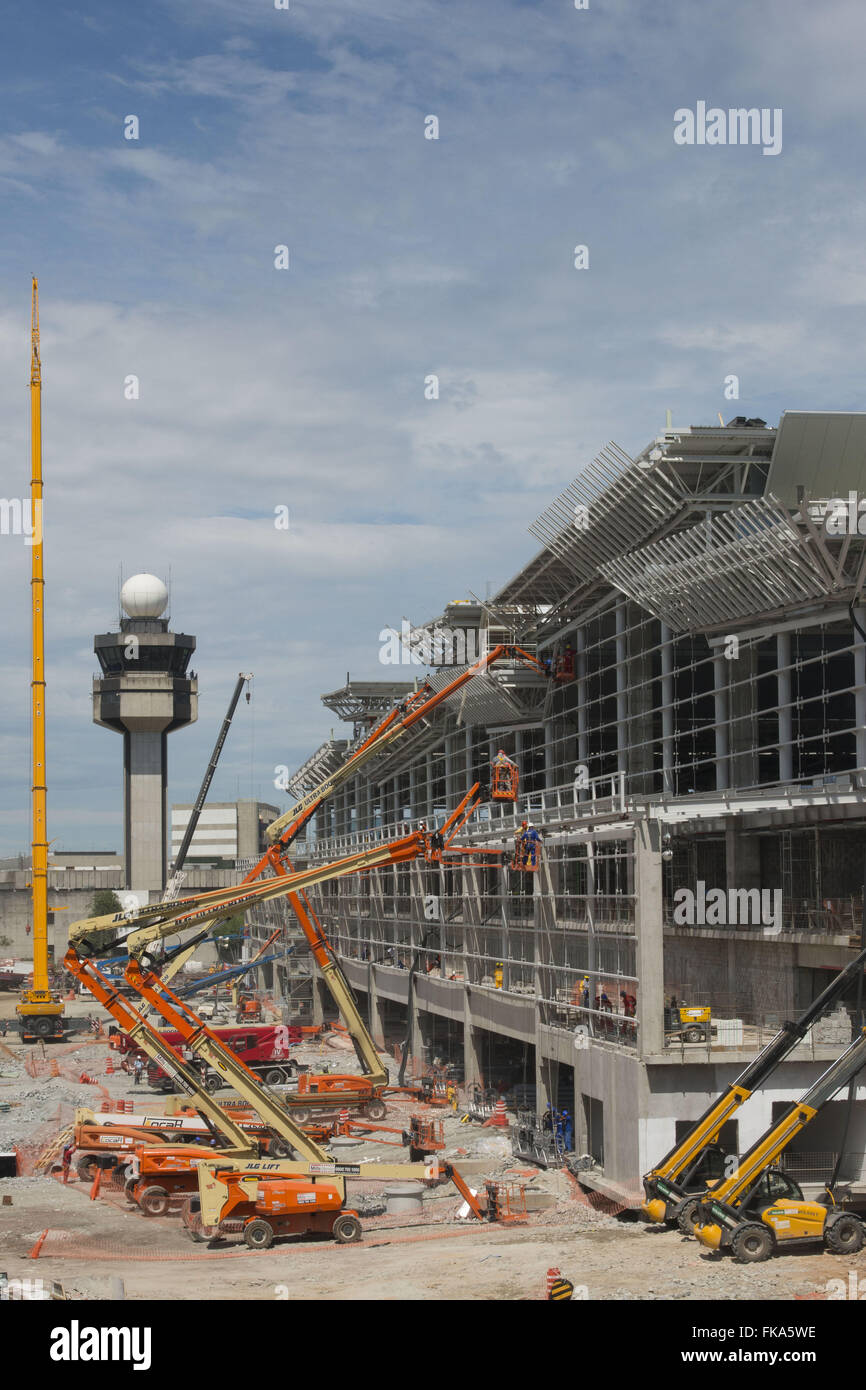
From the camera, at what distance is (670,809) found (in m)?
34.5

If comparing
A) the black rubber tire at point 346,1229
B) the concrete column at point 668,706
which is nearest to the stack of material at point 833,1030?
the black rubber tire at point 346,1229

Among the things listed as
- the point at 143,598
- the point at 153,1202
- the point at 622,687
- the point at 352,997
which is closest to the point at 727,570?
the point at 622,687

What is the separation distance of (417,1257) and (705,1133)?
6.12 metres

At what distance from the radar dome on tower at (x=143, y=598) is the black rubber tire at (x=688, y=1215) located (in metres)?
122

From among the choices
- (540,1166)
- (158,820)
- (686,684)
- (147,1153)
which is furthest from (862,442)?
(158,820)

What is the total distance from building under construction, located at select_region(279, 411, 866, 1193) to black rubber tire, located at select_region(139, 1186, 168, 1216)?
33.8ft

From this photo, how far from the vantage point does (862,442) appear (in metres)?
44.7

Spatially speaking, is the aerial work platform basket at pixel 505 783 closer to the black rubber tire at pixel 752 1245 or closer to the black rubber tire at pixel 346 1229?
the black rubber tire at pixel 346 1229

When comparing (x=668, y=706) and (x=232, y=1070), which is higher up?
(x=668, y=706)

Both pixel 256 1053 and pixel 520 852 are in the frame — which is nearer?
pixel 520 852

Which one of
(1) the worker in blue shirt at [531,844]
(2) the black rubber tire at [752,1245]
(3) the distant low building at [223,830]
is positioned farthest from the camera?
(3) the distant low building at [223,830]

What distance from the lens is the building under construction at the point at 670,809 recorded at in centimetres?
3269

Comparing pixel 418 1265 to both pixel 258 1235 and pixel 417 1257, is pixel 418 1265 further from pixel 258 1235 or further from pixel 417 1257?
pixel 258 1235

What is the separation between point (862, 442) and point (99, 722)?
348 feet
